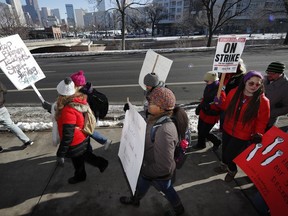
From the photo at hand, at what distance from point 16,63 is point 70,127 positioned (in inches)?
78.1

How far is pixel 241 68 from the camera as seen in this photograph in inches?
141

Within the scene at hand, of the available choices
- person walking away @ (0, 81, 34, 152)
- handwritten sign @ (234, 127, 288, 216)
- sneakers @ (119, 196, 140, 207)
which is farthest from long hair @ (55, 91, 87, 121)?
handwritten sign @ (234, 127, 288, 216)

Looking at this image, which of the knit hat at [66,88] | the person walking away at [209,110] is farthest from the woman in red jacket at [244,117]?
the knit hat at [66,88]

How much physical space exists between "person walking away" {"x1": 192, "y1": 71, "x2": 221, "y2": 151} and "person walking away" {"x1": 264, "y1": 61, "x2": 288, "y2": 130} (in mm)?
771

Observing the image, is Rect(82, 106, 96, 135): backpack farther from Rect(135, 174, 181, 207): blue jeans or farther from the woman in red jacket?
the woman in red jacket

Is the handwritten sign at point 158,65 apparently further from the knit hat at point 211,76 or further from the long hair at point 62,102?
the long hair at point 62,102

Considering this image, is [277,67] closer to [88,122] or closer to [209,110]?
[209,110]

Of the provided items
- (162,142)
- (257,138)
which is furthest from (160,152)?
(257,138)

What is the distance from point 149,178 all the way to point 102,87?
6464mm

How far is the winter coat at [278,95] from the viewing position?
301 centimetres

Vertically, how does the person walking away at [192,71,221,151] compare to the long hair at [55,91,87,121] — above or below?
below

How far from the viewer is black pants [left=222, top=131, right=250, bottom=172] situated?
9.49 feet

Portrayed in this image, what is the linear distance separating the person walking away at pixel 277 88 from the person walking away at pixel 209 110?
771mm

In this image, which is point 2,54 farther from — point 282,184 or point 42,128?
point 282,184
